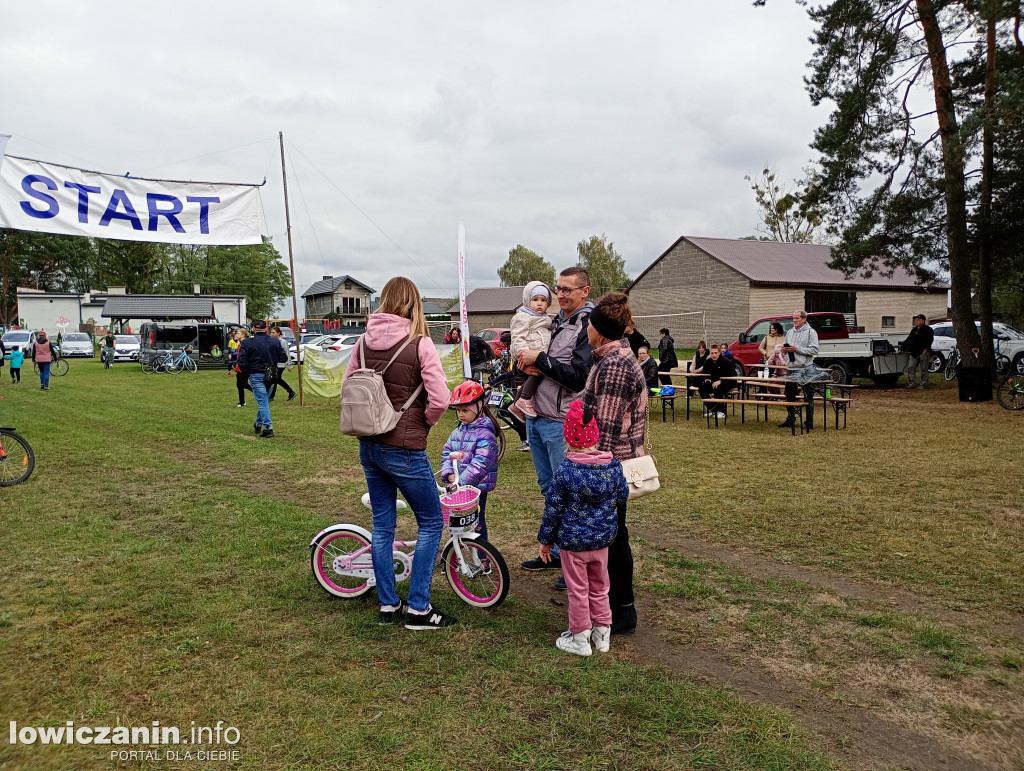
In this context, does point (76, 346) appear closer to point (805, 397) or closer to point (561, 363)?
point (805, 397)

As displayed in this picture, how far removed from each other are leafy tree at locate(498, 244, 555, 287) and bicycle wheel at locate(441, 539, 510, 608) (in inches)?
3127

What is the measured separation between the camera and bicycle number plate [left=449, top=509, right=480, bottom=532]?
14.2 feet

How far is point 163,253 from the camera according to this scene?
78.0 meters

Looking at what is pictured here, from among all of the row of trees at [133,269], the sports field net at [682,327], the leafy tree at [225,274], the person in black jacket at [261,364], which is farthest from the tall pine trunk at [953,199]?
the leafy tree at [225,274]

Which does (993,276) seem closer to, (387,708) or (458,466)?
(458,466)

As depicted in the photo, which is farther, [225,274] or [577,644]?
[225,274]

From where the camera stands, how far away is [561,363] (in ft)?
14.1

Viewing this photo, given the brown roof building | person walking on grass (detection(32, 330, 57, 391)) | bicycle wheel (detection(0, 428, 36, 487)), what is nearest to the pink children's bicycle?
bicycle wheel (detection(0, 428, 36, 487))

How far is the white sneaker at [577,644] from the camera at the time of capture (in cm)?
364

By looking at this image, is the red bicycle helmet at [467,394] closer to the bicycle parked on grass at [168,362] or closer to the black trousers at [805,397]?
the black trousers at [805,397]

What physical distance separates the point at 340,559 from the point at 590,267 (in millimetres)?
73630

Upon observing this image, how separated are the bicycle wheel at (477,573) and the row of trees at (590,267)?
63.6m

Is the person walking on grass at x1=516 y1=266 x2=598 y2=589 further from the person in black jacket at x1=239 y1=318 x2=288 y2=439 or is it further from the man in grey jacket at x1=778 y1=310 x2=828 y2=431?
the man in grey jacket at x1=778 y1=310 x2=828 y2=431

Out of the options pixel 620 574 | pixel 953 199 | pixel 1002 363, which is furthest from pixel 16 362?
pixel 1002 363
